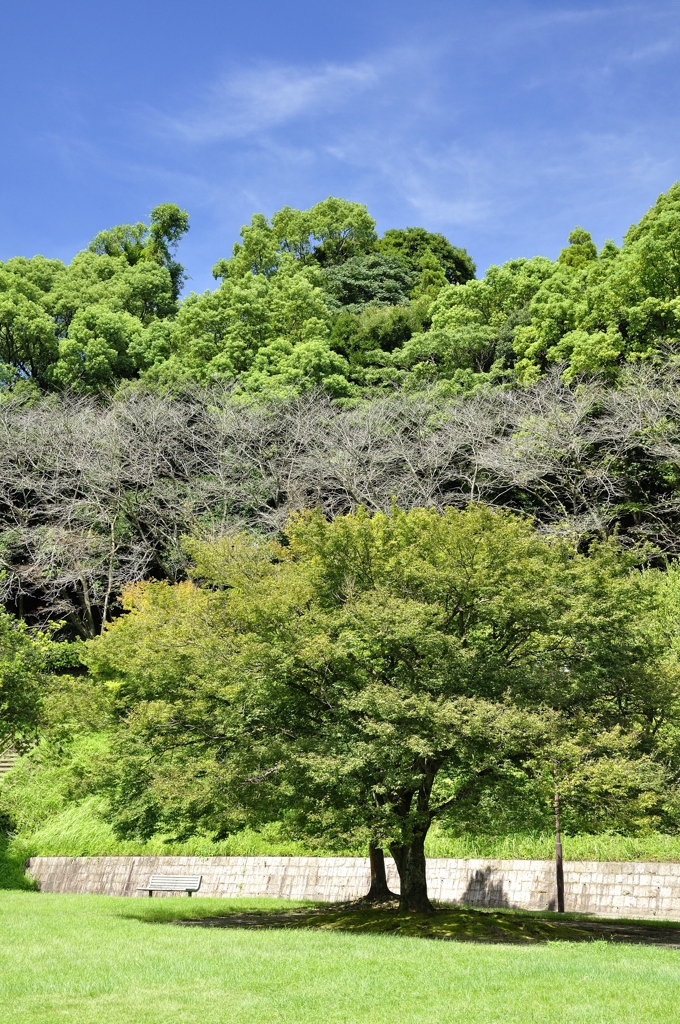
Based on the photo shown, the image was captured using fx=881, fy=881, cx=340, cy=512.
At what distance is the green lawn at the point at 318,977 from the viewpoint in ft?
21.3

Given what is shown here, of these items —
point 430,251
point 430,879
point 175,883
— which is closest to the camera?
point 430,879

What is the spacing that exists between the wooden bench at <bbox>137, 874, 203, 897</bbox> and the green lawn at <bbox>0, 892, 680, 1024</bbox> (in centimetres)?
553

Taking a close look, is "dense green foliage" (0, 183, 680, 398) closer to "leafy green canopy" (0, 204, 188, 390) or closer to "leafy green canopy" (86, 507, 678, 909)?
"leafy green canopy" (0, 204, 188, 390)

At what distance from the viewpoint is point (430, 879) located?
651 inches

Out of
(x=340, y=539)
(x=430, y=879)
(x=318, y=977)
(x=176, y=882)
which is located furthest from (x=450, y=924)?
(x=176, y=882)

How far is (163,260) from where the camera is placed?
156ft


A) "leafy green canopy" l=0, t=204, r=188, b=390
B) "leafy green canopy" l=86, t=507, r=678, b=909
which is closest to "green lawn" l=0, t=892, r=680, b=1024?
"leafy green canopy" l=86, t=507, r=678, b=909

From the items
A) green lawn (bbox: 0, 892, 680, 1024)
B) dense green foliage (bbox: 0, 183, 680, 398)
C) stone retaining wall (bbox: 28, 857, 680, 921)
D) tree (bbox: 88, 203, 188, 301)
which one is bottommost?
green lawn (bbox: 0, 892, 680, 1024)

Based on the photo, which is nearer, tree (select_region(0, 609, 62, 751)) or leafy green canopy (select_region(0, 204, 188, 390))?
tree (select_region(0, 609, 62, 751))

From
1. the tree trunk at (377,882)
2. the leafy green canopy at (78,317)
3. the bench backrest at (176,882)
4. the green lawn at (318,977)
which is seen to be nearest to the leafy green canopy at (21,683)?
the bench backrest at (176,882)

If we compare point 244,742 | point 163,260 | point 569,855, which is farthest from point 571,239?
point 244,742

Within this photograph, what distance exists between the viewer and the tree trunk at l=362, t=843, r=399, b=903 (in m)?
14.5

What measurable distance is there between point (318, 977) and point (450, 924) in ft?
16.3

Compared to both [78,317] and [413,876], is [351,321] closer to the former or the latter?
[78,317]
